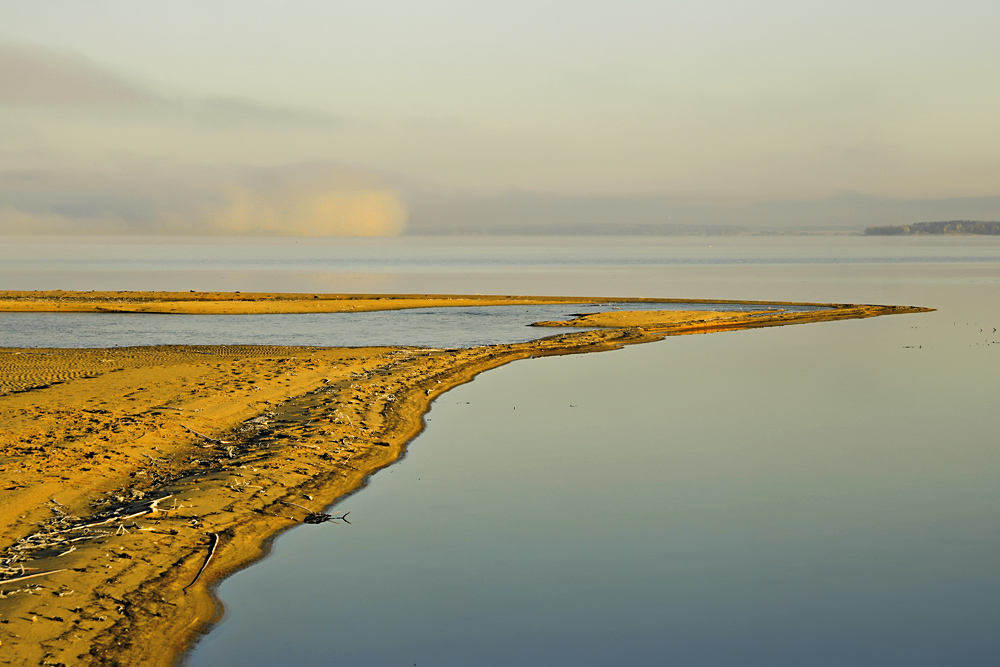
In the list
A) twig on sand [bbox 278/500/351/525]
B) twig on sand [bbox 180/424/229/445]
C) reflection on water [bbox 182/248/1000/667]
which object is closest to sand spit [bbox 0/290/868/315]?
reflection on water [bbox 182/248/1000/667]

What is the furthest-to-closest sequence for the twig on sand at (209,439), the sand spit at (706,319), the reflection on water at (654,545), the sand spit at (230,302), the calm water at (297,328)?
the sand spit at (230,302)
the sand spit at (706,319)
the calm water at (297,328)
the twig on sand at (209,439)
the reflection on water at (654,545)

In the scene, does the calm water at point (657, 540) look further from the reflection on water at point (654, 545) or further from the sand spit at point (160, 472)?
the sand spit at point (160, 472)

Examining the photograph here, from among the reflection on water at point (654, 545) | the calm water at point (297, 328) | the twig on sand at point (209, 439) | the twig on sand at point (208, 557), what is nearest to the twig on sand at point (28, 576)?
the twig on sand at point (208, 557)

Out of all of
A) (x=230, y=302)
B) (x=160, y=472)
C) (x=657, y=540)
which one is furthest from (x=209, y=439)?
(x=230, y=302)

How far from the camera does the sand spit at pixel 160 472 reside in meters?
8.52

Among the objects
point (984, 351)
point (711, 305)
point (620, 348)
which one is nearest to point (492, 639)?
point (620, 348)

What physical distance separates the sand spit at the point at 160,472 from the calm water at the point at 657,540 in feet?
1.83

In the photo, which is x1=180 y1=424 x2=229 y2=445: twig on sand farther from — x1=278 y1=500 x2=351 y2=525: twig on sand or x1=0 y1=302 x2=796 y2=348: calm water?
x1=0 y1=302 x2=796 y2=348: calm water

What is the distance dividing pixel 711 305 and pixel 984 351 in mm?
20829

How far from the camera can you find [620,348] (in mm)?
31891

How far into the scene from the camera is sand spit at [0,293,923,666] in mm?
8520

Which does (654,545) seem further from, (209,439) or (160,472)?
(209,439)

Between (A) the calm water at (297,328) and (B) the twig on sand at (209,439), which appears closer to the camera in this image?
(B) the twig on sand at (209,439)

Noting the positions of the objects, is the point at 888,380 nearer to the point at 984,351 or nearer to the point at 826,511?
the point at 984,351
